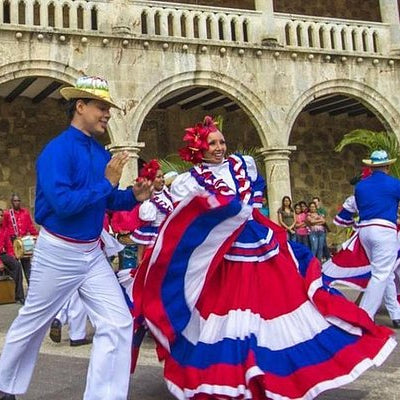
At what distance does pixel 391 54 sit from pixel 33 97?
8089mm

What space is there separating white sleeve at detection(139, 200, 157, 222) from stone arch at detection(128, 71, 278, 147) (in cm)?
559

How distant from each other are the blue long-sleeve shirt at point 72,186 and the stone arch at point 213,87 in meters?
8.04

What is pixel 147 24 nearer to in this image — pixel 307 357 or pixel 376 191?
pixel 376 191

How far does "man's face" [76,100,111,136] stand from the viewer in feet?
10.7

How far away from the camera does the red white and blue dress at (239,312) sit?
3.14 meters

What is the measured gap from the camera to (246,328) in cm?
329

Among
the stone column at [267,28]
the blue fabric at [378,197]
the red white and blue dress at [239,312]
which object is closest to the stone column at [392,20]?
the stone column at [267,28]

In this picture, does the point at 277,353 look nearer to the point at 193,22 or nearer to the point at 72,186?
the point at 72,186

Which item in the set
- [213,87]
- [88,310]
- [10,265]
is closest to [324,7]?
[213,87]

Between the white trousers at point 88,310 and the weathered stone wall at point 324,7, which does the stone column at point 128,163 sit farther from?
the white trousers at point 88,310

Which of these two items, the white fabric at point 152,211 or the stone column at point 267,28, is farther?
the stone column at point 267,28

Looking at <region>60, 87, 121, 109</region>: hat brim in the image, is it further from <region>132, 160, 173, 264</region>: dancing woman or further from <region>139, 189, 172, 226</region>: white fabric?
<region>139, 189, 172, 226</region>: white fabric

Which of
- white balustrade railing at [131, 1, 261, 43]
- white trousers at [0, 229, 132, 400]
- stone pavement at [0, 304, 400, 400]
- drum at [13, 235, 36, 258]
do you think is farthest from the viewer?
white balustrade railing at [131, 1, 261, 43]

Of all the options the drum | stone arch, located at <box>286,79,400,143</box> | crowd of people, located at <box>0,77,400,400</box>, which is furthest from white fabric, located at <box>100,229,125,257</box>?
stone arch, located at <box>286,79,400,143</box>
